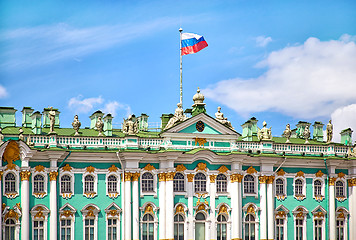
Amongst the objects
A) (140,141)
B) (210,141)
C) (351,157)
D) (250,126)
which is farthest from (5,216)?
(351,157)

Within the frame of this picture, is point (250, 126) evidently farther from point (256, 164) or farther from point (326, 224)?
point (326, 224)

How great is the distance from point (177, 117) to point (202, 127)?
7.89 ft

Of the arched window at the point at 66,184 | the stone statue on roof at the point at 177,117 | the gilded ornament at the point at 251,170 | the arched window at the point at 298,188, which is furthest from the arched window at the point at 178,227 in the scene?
the arched window at the point at 298,188

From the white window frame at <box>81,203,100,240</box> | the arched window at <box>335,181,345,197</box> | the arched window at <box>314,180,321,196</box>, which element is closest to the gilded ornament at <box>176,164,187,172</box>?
the white window frame at <box>81,203,100,240</box>

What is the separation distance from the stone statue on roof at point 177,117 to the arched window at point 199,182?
503 cm

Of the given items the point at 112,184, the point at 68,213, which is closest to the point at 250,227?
the point at 112,184

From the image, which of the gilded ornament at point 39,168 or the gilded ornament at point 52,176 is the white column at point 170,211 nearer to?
the gilded ornament at point 52,176

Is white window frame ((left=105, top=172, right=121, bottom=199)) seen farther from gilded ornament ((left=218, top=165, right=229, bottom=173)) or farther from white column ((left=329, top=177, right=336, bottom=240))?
white column ((left=329, top=177, right=336, bottom=240))

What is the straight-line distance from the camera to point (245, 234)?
6831 centimetres

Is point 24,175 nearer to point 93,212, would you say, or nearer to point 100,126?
point 93,212

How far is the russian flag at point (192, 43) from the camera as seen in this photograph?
70500mm

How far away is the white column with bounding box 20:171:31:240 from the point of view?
61031 mm

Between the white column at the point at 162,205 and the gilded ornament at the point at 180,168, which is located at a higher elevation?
the gilded ornament at the point at 180,168

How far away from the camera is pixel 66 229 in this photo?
63.3 metres
